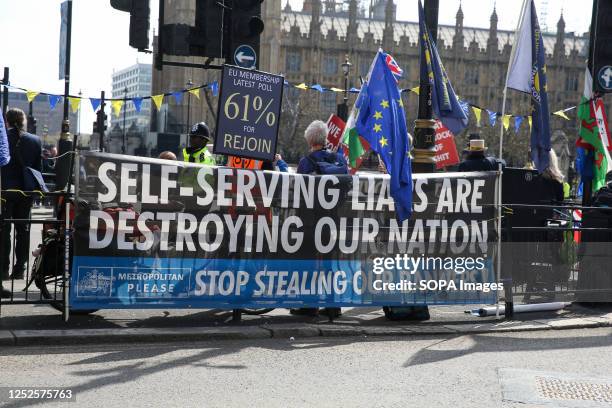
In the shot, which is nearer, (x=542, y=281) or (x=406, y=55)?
(x=542, y=281)

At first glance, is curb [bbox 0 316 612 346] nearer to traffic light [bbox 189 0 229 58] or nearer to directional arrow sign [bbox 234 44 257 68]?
directional arrow sign [bbox 234 44 257 68]

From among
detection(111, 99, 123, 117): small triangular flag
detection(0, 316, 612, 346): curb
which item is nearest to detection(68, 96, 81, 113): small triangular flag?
detection(111, 99, 123, 117): small triangular flag

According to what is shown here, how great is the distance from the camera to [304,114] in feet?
250

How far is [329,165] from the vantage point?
27.4ft

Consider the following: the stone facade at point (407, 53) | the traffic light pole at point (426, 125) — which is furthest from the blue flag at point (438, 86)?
the stone facade at point (407, 53)

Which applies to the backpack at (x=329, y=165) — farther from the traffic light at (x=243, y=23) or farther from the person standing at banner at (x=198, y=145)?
the person standing at banner at (x=198, y=145)

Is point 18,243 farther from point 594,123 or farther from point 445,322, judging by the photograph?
point 594,123

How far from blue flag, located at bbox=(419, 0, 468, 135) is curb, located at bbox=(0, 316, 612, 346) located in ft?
8.38

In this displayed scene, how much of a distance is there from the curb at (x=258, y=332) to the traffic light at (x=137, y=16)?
309 centimetres

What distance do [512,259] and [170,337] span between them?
3813mm

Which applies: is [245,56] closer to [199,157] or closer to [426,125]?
[199,157]

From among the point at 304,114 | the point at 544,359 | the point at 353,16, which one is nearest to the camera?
the point at 544,359

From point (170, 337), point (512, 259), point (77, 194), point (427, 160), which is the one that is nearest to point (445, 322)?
point (512, 259)

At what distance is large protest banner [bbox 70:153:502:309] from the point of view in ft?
24.0
